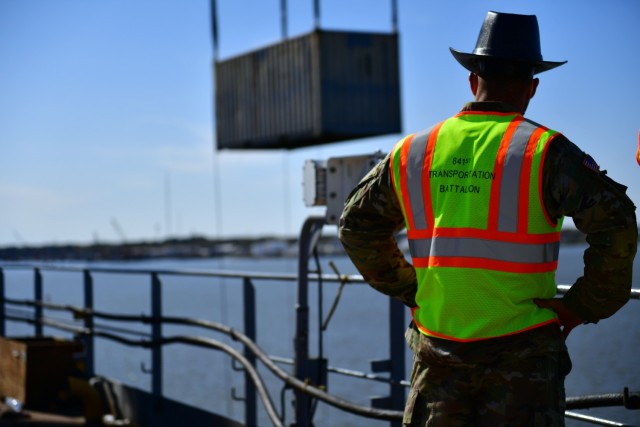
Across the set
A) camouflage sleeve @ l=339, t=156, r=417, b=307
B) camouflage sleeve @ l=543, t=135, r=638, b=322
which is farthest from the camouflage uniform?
camouflage sleeve @ l=339, t=156, r=417, b=307

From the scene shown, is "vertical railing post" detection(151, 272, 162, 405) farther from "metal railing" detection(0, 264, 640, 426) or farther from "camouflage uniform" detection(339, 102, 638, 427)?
"camouflage uniform" detection(339, 102, 638, 427)

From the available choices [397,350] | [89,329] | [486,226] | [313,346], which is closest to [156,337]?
[89,329]

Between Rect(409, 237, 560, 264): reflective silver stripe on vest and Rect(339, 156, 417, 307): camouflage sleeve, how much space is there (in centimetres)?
27

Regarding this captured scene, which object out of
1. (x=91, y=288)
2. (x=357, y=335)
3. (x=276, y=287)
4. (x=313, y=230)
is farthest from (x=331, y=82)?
(x=276, y=287)

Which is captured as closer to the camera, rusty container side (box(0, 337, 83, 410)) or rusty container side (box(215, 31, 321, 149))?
rusty container side (box(0, 337, 83, 410))

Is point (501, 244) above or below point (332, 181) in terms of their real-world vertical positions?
below

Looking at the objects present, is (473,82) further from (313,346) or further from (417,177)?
(313,346)

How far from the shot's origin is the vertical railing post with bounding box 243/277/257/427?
6.46 meters

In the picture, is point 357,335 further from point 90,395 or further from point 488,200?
point 488,200

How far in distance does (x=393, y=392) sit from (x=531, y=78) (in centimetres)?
267

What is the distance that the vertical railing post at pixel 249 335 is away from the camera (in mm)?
6465

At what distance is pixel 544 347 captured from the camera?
2.77 metres

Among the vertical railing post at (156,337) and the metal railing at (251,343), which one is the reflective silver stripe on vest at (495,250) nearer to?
the metal railing at (251,343)

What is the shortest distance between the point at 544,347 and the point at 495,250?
285 mm
